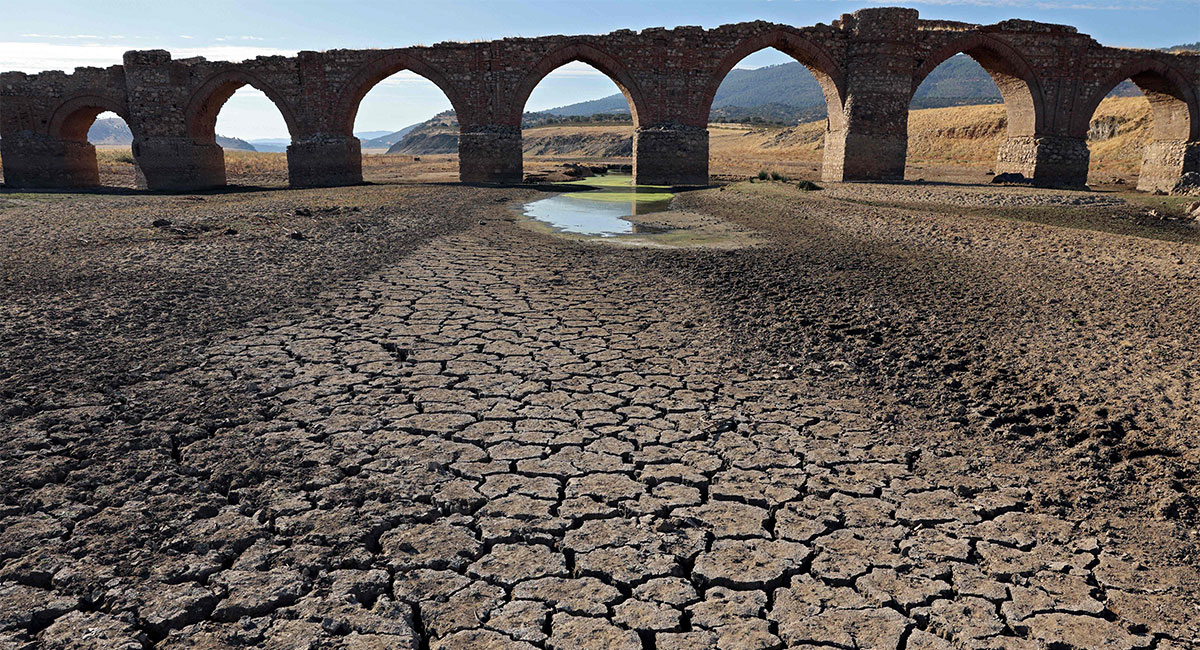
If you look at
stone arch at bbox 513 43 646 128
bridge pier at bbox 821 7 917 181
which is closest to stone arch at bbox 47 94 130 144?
stone arch at bbox 513 43 646 128

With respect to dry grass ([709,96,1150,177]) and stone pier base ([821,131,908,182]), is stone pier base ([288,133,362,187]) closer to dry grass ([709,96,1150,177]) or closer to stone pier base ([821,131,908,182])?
stone pier base ([821,131,908,182])

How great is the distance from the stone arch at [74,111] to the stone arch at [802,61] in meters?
16.2

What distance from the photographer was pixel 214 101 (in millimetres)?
Result: 20703

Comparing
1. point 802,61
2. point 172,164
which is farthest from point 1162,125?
point 172,164

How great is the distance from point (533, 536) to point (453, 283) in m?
4.41

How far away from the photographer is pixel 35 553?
244 centimetres

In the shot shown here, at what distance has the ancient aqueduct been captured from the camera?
18547mm

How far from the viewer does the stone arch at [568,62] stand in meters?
19.5

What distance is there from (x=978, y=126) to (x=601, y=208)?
1054 inches

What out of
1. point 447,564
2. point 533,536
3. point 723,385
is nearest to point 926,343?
point 723,385

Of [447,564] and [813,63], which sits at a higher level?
[813,63]

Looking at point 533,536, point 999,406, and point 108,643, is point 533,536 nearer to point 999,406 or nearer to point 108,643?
point 108,643

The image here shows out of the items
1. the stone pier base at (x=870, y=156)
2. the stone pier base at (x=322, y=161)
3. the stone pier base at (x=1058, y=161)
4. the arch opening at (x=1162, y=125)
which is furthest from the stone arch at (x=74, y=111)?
the arch opening at (x=1162, y=125)

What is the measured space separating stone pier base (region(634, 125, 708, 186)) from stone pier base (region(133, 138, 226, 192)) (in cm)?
1220
